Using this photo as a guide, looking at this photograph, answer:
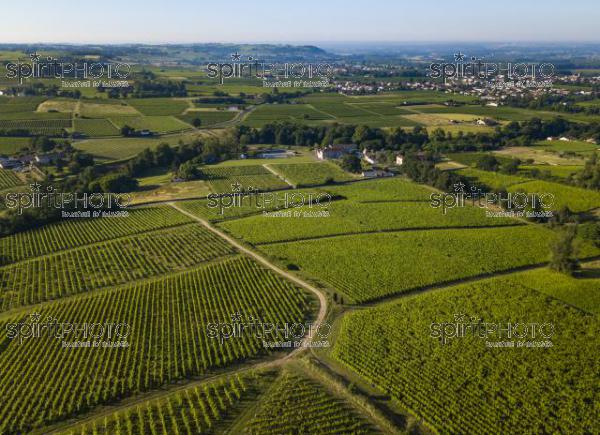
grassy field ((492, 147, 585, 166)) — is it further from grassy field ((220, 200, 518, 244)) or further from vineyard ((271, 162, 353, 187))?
vineyard ((271, 162, 353, 187))

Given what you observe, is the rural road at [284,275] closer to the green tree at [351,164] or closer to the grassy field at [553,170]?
the green tree at [351,164]

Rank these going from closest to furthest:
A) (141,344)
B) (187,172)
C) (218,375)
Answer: (218,375)
(141,344)
(187,172)

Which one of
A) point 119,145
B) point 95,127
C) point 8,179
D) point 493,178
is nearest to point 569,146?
point 493,178

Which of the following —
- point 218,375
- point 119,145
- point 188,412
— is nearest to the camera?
point 188,412

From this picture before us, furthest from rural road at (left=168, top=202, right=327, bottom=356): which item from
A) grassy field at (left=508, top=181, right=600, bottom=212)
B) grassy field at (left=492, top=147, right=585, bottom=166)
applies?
grassy field at (left=492, top=147, right=585, bottom=166)

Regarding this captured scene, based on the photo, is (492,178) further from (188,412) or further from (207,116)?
(207,116)

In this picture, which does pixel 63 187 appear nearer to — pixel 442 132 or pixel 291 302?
pixel 291 302

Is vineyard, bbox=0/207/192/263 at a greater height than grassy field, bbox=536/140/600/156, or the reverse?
grassy field, bbox=536/140/600/156
